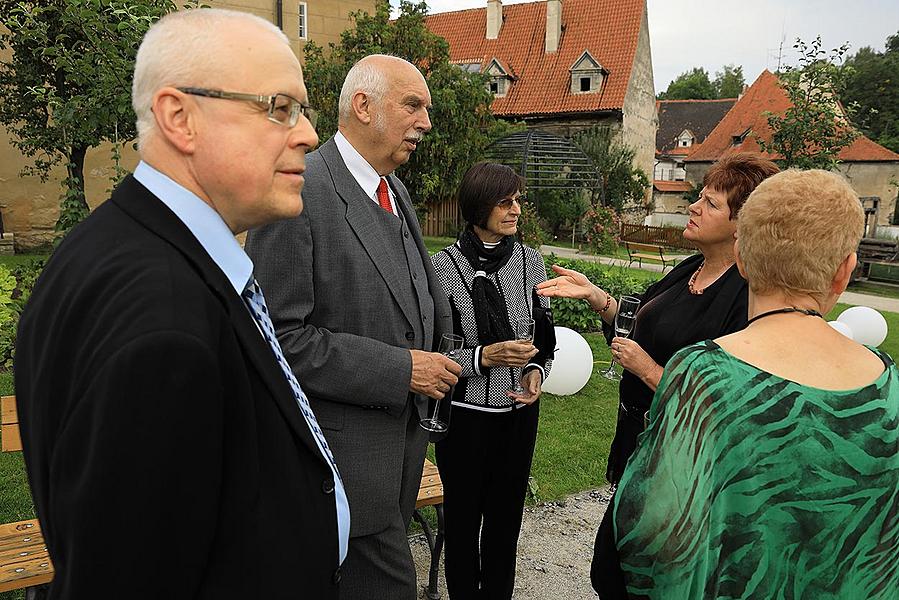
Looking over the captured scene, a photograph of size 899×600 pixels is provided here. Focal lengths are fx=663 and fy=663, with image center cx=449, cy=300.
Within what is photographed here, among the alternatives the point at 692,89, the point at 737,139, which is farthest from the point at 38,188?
the point at 692,89

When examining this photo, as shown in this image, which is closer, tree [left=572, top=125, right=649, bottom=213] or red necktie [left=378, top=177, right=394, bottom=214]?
red necktie [left=378, top=177, right=394, bottom=214]

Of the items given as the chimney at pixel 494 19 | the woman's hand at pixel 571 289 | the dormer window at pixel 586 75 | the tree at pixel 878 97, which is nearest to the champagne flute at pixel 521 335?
the woman's hand at pixel 571 289

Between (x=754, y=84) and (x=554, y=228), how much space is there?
69.2ft

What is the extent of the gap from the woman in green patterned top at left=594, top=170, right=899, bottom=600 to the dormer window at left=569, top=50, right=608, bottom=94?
101ft

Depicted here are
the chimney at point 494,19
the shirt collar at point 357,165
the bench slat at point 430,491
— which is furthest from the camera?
the chimney at point 494,19

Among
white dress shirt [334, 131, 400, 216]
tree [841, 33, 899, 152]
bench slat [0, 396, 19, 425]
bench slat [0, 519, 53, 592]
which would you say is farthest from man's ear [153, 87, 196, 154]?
tree [841, 33, 899, 152]

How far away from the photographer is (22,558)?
2779mm

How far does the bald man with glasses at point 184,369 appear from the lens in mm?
1040

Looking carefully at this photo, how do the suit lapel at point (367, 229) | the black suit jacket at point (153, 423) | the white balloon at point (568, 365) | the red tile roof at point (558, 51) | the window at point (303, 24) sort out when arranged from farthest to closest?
1. the red tile roof at point (558, 51)
2. the window at point (303, 24)
3. the white balloon at point (568, 365)
4. the suit lapel at point (367, 229)
5. the black suit jacket at point (153, 423)

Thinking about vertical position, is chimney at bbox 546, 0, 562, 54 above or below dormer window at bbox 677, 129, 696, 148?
above

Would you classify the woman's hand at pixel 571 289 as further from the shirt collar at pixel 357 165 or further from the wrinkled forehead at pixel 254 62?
the wrinkled forehead at pixel 254 62

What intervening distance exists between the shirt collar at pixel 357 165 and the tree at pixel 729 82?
87481 mm

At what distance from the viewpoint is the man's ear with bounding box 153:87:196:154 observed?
4.08 feet

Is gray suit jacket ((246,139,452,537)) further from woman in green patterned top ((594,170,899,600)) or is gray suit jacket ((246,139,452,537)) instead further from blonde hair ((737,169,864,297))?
blonde hair ((737,169,864,297))
